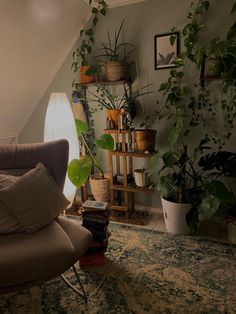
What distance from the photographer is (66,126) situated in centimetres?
249

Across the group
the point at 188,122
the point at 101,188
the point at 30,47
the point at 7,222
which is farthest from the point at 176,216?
the point at 30,47

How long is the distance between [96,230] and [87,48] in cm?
192

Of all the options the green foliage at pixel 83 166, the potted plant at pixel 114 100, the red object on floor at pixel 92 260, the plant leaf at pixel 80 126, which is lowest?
the red object on floor at pixel 92 260

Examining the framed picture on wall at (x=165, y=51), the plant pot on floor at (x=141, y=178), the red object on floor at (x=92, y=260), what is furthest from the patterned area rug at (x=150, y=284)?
the framed picture on wall at (x=165, y=51)

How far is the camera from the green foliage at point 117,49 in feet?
8.81

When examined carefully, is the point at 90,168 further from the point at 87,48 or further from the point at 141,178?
the point at 87,48

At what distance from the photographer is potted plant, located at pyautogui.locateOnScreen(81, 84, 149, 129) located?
2.65 metres

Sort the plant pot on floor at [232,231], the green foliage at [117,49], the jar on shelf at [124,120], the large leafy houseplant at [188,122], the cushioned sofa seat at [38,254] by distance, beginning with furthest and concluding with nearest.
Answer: the green foliage at [117,49] < the jar on shelf at [124,120] < the large leafy houseplant at [188,122] < the plant pot on floor at [232,231] < the cushioned sofa seat at [38,254]

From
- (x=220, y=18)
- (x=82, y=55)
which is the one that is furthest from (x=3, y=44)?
(x=220, y=18)

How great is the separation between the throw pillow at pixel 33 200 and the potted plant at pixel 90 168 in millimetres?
715

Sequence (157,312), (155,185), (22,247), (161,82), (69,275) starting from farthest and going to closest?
(161,82) < (155,185) < (69,275) < (157,312) < (22,247)

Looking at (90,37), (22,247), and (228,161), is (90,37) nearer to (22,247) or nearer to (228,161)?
(228,161)

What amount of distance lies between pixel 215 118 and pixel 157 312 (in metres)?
1.78

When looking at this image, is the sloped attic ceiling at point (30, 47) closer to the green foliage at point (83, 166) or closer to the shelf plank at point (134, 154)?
the green foliage at point (83, 166)
